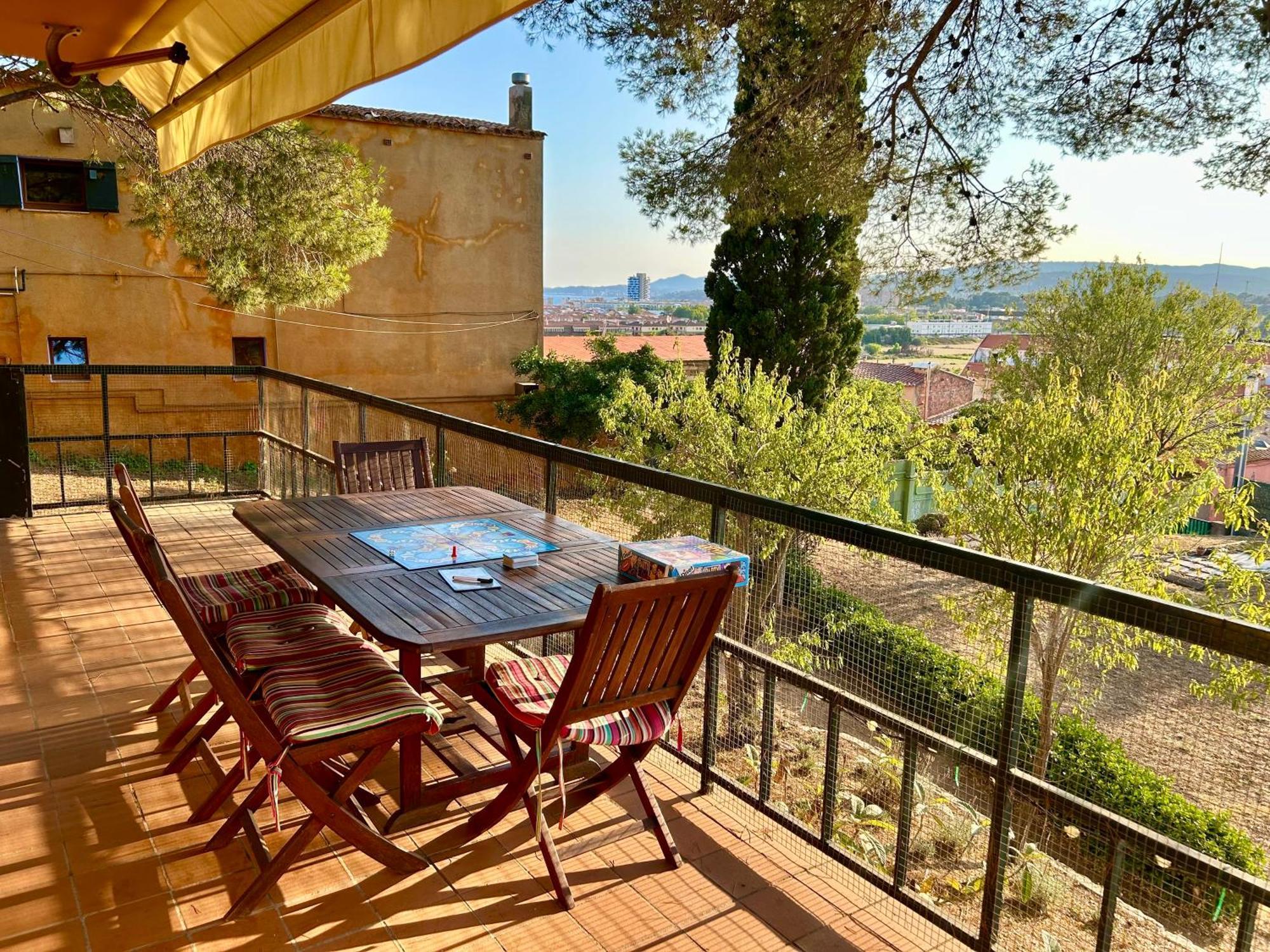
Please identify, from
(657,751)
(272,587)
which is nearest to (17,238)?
(272,587)

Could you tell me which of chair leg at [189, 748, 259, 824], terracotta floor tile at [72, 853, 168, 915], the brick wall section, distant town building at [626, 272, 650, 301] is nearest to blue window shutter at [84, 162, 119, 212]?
chair leg at [189, 748, 259, 824]

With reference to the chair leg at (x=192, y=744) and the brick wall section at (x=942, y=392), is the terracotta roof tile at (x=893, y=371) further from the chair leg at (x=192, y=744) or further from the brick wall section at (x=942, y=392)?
the chair leg at (x=192, y=744)

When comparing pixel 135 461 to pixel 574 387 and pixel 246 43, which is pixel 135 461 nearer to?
pixel 574 387

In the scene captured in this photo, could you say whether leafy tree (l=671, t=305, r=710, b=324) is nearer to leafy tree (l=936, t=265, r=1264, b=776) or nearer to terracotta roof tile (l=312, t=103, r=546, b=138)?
terracotta roof tile (l=312, t=103, r=546, b=138)

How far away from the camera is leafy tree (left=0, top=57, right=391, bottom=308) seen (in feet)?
29.0

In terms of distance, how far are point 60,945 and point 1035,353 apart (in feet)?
87.6

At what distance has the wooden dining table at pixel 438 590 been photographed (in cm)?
241

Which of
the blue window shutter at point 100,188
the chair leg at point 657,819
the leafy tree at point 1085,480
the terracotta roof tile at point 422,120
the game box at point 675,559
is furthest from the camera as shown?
the terracotta roof tile at point 422,120

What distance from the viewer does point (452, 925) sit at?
7.66 feet

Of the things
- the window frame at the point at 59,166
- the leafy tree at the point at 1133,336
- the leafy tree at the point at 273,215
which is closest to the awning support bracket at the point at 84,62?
the leafy tree at the point at 273,215

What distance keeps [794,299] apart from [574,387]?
593cm

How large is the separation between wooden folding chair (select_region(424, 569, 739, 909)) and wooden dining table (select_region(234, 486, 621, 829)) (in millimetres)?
188

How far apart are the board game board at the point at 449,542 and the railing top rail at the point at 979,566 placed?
0.40 m

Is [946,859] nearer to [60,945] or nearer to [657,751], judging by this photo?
[657,751]
